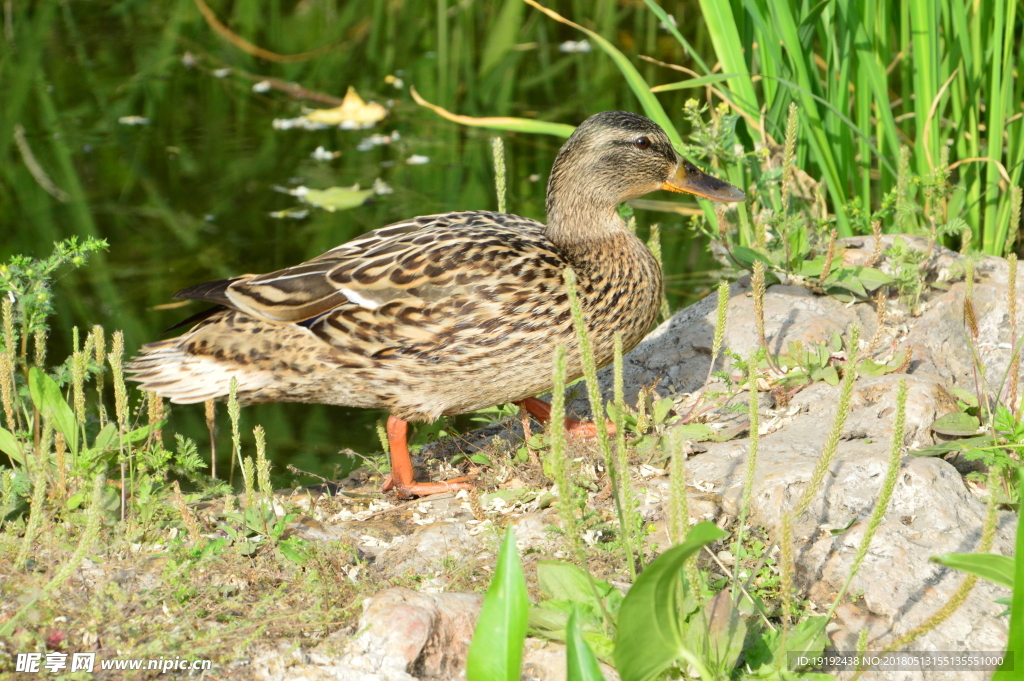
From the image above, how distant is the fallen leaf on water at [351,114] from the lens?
7.98 m

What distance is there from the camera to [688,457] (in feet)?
11.8

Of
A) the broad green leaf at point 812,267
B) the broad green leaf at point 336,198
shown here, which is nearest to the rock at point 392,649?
the broad green leaf at point 812,267

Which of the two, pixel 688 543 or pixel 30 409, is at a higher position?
pixel 688 543

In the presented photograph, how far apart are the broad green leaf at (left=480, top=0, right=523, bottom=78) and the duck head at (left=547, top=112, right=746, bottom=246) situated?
173 inches

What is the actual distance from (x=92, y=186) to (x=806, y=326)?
16.2ft

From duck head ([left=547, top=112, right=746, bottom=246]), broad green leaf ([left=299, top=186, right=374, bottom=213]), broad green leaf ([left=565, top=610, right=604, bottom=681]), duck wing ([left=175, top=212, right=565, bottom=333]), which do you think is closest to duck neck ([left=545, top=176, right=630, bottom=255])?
duck head ([left=547, top=112, right=746, bottom=246])

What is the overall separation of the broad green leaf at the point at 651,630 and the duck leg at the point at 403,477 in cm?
165

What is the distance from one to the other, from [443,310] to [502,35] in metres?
6.07

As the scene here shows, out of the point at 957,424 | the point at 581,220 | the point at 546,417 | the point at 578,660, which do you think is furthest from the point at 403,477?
the point at 957,424

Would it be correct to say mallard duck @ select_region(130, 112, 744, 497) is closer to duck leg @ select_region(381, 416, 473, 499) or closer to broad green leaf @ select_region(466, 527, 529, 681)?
duck leg @ select_region(381, 416, 473, 499)

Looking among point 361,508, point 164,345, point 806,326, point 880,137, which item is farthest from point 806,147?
point 164,345

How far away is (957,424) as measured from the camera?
3432mm

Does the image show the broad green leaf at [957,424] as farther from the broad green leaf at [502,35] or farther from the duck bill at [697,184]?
the broad green leaf at [502,35]

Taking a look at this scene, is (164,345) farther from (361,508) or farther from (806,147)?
(806,147)
